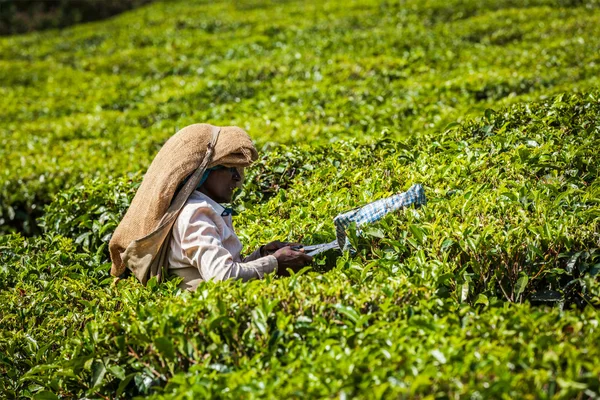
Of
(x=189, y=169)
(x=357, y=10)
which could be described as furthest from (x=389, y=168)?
(x=357, y=10)

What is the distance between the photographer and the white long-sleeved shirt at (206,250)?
3.38 m

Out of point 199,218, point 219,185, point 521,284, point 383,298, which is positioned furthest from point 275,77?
point 383,298

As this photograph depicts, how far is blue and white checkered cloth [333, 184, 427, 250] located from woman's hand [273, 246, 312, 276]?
0.25 metres

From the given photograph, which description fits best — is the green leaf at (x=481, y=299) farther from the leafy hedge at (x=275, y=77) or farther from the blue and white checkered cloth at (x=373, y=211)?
the leafy hedge at (x=275, y=77)

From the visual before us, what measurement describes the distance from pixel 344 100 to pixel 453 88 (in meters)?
1.35

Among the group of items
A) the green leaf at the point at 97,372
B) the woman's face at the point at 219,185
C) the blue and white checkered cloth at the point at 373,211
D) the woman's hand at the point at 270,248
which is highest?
the woman's face at the point at 219,185

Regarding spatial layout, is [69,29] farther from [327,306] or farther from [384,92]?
[327,306]

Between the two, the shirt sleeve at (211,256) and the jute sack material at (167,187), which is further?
the jute sack material at (167,187)

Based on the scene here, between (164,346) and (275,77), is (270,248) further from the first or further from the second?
(275,77)

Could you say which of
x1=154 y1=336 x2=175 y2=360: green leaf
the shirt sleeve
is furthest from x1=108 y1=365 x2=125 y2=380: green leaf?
the shirt sleeve

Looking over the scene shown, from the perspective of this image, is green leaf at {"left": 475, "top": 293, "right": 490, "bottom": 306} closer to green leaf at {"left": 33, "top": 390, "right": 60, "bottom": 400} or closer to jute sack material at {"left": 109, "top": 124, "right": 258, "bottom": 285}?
jute sack material at {"left": 109, "top": 124, "right": 258, "bottom": 285}

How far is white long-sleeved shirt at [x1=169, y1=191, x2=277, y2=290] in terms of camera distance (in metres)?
3.38

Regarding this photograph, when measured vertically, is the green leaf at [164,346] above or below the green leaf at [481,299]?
above

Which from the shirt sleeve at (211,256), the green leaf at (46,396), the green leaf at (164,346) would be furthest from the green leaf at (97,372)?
the shirt sleeve at (211,256)
